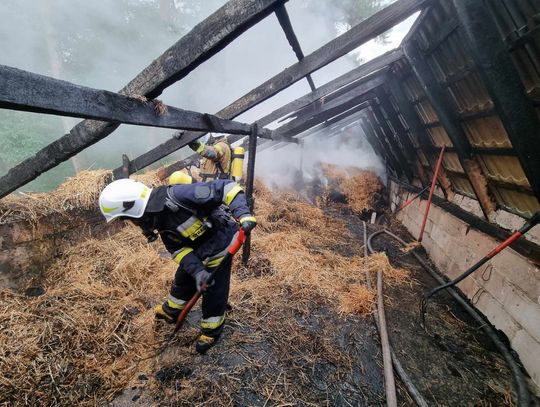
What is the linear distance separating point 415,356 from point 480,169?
2.74 meters

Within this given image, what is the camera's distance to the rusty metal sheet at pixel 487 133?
3.08 meters

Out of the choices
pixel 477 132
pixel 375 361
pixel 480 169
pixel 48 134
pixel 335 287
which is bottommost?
pixel 375 361

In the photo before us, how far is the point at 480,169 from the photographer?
3859mm

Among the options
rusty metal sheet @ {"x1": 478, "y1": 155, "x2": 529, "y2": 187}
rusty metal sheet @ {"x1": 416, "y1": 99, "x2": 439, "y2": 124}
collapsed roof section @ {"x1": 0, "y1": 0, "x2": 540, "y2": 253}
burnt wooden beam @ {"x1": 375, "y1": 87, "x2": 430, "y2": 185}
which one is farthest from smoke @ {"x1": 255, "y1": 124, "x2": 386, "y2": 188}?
rusty metal sheet @ {"x1": 478, "y1": 155, "x2": 529, "y2": 187}

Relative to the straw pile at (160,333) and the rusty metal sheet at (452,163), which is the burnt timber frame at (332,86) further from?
the rusty metal sheet at (452,163)

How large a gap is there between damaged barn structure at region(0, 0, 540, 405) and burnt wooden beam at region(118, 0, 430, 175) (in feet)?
0.04

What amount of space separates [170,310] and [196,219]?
1249 mm

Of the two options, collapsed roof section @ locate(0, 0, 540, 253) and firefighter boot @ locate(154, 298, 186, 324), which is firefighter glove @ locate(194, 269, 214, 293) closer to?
firefighter boot @ locate(154, 298, 186, 324)

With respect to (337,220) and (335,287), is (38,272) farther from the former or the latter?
(337,220)

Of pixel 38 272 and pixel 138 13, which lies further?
pixel 138 13

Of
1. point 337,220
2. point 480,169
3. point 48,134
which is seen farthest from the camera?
point 48,134

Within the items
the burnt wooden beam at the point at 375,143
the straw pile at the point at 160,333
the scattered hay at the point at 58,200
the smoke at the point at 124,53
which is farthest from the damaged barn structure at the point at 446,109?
the smoke at the point at 124,53

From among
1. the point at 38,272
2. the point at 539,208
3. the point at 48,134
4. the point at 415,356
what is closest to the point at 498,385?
the point at 415,356

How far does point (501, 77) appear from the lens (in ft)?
7.29
